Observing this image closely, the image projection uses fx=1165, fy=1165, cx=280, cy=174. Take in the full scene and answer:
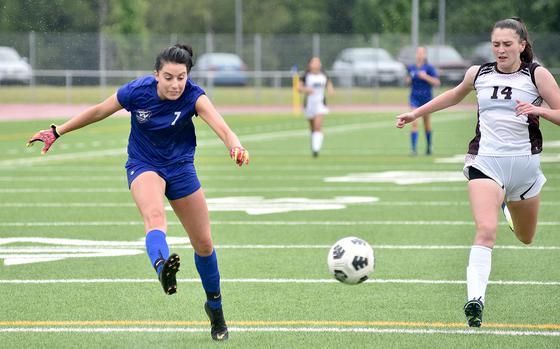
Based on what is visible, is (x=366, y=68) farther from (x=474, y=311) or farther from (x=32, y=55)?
(x=474, y=311)

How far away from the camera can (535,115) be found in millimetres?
7570

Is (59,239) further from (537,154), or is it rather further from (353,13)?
(353,13)

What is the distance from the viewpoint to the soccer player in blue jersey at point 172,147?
23.1ft

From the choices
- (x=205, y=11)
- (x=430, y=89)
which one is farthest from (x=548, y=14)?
(x=430, y=89)

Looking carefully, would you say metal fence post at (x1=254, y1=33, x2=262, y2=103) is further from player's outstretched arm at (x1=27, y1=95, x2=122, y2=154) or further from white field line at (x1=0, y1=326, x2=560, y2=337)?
white field line at (x1=0, y1=326, x2=560, y2=337)

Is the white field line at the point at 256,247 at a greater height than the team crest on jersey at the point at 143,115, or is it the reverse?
the team crest on jersey at the point at 143,115

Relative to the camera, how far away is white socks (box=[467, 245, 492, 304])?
7.27 meters

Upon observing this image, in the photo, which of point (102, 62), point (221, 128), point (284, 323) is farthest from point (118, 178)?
point (102, 62)

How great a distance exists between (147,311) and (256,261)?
2420 mm

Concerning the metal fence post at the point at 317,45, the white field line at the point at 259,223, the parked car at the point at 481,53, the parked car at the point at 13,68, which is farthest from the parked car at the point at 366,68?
A: the white field line at the point at 259,223

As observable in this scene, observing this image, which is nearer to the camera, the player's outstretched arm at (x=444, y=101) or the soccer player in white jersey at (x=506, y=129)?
the soccer player in white jersey at (x=506, y=129)

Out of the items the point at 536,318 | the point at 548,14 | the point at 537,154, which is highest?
the point at 548,14

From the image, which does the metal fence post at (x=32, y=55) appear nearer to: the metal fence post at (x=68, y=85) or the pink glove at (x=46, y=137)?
the metal fence post at (x=68, y=85)

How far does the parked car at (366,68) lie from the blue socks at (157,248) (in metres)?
41.1
